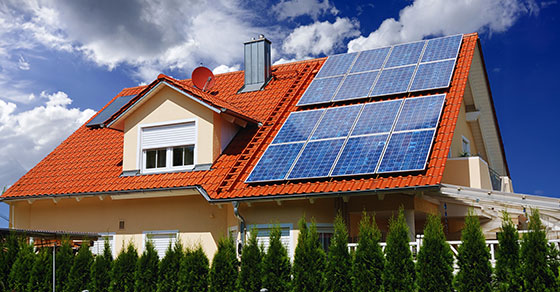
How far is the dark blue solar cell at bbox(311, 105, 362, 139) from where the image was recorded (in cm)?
1739

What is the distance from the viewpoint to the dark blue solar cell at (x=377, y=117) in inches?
668

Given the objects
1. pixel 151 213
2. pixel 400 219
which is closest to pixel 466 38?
pixel 400 219

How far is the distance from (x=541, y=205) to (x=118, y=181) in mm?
13086

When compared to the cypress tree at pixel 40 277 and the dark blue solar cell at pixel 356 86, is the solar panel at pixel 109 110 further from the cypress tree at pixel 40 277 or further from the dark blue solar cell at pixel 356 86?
the dark blue solar cell at pixel 356 86

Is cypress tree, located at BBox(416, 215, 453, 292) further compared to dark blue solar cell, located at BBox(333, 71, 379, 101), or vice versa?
dark blue solar cell, located at BBox(333, 71, 379, 101)

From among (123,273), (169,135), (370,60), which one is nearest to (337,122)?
(370,60)

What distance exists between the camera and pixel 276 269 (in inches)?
545

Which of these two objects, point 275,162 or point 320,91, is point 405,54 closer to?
point 320,91

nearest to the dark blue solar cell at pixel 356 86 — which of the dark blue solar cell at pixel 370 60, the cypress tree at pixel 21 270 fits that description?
the dark blue solar cell at pixel 370 60

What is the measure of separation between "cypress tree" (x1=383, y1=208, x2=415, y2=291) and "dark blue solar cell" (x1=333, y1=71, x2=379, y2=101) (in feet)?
24.0

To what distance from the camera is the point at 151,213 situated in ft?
63.0

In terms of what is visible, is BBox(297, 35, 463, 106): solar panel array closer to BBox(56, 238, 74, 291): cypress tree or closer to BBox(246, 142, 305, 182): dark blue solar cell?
BBox(246, 142, 305, 182): dark blue solar cell

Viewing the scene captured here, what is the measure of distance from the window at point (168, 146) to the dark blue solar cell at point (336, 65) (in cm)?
568

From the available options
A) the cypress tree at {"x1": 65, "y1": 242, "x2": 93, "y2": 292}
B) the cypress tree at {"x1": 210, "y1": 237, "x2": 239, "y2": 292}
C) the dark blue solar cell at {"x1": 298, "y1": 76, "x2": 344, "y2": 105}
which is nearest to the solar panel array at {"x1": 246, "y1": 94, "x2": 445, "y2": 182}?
the dark blue solar cell at {"x1": 298, "y1": 76, "x2": 344, "y2": 105}
